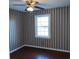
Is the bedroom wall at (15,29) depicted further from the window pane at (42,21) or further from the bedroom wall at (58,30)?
the window pane at (42,21)

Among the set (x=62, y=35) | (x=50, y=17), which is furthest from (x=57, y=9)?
(x=62, y=35)

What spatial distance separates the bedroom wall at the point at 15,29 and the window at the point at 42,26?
39.0 inches

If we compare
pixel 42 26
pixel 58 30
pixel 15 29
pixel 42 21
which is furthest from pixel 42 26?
pixel 15 29

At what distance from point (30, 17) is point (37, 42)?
160 centimetres

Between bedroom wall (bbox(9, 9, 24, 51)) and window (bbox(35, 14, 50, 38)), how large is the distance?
991mm

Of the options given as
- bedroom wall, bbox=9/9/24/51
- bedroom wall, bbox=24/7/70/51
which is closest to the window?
bedroom wall, bbox=24/7/70/51

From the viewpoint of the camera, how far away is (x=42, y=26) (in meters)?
5.18

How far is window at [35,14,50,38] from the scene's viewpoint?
500 cm

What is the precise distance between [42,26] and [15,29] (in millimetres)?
1517

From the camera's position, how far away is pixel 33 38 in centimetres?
549

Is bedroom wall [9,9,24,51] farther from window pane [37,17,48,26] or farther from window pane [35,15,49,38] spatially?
window pane [37,17,48,26]

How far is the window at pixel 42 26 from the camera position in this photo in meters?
5.00

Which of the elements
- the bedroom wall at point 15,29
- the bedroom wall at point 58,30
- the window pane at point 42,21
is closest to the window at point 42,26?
the window pane at point 42,21
